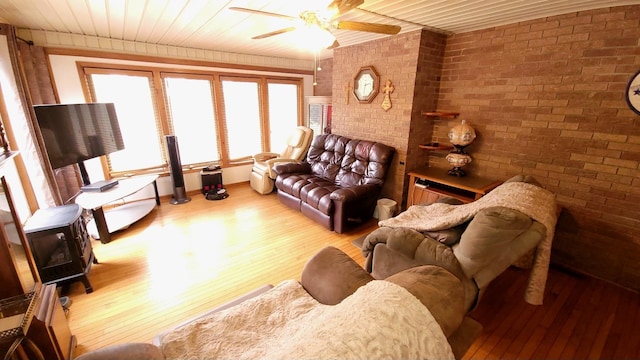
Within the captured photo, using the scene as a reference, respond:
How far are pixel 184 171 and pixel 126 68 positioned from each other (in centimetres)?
165

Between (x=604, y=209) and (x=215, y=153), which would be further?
(x=215, y=153)

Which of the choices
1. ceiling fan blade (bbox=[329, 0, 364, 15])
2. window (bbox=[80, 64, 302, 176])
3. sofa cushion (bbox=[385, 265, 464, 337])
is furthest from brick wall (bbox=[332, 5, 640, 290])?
window (bbox=[80, 64, 302, 176])

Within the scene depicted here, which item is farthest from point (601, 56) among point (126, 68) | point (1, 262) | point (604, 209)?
point (126, 68)

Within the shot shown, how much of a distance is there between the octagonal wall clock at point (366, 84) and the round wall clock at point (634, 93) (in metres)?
2.26

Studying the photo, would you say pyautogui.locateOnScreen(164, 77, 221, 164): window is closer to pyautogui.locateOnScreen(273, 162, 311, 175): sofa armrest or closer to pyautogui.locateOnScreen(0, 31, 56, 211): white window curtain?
pyautogui.locateOnScreen(273, 162, 311, 175): sofa armrest

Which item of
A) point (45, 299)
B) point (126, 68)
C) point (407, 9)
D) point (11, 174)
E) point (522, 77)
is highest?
point (407, 9)

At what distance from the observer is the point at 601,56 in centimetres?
216

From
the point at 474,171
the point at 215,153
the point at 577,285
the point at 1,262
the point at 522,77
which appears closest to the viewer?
the point at 1,262

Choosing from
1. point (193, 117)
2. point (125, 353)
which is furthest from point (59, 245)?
point (193, 117)

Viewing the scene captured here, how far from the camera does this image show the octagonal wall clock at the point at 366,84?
3.48 metres

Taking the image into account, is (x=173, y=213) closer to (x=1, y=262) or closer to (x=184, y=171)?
(x=184, y=171)

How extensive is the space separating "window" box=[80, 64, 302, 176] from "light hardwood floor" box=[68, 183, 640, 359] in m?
1.34

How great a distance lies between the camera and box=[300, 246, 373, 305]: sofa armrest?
1317mm

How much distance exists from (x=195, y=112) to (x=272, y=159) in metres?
1.49
